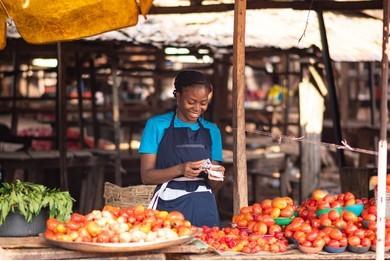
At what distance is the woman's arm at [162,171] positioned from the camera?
4785 mm

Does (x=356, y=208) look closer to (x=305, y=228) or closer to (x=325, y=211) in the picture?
(x=325, y=211)

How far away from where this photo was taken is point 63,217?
14.9 ft

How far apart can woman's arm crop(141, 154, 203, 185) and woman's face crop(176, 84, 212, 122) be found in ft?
1.11

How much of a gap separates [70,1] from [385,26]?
2.01 meters

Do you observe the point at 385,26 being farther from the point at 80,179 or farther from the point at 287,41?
the point at 80,179

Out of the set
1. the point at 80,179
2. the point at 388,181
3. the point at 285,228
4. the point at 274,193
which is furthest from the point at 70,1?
the point at 274,193

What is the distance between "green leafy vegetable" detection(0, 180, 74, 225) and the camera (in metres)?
4.38

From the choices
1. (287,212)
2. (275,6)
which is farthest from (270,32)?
(287,212)

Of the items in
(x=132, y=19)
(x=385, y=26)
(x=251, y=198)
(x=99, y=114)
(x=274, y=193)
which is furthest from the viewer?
(x=99, y=114)

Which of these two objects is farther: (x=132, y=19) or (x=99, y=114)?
(x=99, y=114)

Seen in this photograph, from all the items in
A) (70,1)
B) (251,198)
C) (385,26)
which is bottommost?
(251,198)

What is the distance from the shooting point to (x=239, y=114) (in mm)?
5172

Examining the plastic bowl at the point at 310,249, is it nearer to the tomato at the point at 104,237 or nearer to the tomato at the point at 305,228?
the tomato at the point at 305,228

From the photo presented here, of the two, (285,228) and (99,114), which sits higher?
(99,114)
